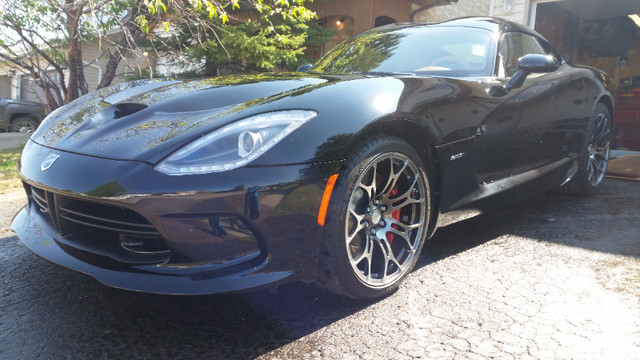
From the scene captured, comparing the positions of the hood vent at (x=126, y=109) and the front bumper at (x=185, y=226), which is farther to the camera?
the hood vent at (x=126, y=109)

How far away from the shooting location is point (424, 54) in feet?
10.3

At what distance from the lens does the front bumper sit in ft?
5.66

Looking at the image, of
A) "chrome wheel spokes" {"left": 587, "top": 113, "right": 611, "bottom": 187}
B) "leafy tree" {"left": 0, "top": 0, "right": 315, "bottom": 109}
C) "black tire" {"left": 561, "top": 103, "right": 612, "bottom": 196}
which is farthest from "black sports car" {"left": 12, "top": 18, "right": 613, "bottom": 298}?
"leafy tree" {"left": 0, "top": 0, "right": 315, "bottom": 109}

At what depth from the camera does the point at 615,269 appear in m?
2.57

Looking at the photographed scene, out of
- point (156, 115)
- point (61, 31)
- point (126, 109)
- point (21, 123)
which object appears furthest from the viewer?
point (21, 123)

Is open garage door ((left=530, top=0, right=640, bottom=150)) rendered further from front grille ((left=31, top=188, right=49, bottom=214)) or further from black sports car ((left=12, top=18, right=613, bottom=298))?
front grille ((left=31, top=188, right=49, bottom=214))

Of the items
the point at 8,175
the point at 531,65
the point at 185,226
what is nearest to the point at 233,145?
the point at 185,226

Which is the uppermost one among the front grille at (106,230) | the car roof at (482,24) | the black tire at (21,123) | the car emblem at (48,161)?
the car roof at (482,24)

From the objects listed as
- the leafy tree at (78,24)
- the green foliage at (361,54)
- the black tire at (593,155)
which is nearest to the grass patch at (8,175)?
the leafy tree at (78,24)

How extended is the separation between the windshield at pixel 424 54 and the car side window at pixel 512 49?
11 centimetres

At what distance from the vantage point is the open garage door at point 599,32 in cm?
1227

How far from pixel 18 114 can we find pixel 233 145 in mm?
15215

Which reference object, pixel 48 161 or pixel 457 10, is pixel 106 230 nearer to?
pixel 48 161

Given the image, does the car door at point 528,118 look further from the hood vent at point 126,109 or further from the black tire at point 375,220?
the hood vent at point 126,109
